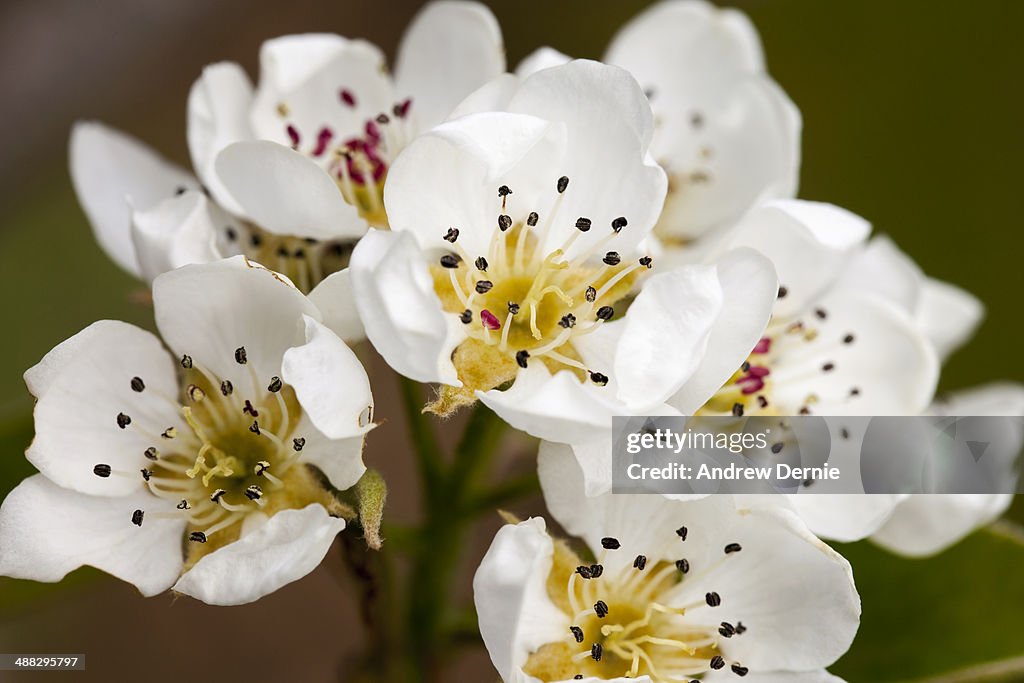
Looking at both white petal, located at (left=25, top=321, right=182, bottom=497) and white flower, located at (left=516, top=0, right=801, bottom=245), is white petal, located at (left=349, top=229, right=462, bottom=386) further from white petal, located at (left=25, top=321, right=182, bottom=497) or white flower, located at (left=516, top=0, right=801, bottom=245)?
white flower, located at (left=516, top=0, right=801, bottom=245)

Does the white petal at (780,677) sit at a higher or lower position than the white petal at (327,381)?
lower

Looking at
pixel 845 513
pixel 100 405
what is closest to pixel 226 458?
pixel 100 405

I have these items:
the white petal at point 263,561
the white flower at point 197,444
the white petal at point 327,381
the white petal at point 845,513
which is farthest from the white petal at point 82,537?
the white petal at point 845,513

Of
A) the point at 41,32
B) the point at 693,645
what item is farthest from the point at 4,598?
the point at 41,32

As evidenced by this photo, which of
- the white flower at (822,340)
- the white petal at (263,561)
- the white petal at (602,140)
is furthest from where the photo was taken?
the white flower at (822,340)

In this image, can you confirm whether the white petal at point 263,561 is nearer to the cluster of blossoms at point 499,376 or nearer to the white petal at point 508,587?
the cluster of blossoms at point 499,376

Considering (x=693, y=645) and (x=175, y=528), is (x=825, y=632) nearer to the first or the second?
(x=693, y=645)

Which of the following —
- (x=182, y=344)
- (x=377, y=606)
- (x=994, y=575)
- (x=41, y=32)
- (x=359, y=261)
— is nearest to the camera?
(x=359, y=261)
